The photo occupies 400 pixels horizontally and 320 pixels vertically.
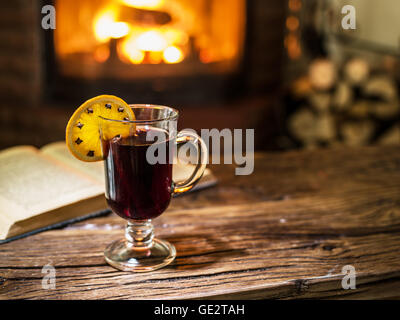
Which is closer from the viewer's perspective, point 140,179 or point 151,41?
point 140,179

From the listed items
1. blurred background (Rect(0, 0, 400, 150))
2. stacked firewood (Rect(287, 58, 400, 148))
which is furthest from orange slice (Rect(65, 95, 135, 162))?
stacked firewood (Rect(287, 58, 400, 148))

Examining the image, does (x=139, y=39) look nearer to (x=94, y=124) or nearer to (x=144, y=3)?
(x=144, y=3)

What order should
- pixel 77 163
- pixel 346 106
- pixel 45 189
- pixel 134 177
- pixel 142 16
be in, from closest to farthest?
pixel 134 177 → pixel 45 189 → pixel 77 163 → pixel 142 16 → pixel 346 106

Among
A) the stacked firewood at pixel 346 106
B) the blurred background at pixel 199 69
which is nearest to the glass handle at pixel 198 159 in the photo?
the blurred background at pixel 199 69

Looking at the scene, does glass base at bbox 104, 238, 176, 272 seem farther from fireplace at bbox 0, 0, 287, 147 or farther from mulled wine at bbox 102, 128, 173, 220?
fireplace at bbox 0, 0, 287, 147

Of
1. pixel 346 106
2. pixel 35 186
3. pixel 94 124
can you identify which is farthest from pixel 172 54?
pixel 94 124

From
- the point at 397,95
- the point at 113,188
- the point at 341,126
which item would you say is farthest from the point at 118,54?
the point at 113,188

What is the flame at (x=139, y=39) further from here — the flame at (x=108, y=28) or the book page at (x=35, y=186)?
the book page at (x=35, y=186)

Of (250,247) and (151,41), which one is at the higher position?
(151,41)

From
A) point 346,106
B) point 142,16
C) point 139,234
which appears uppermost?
point 142,16
